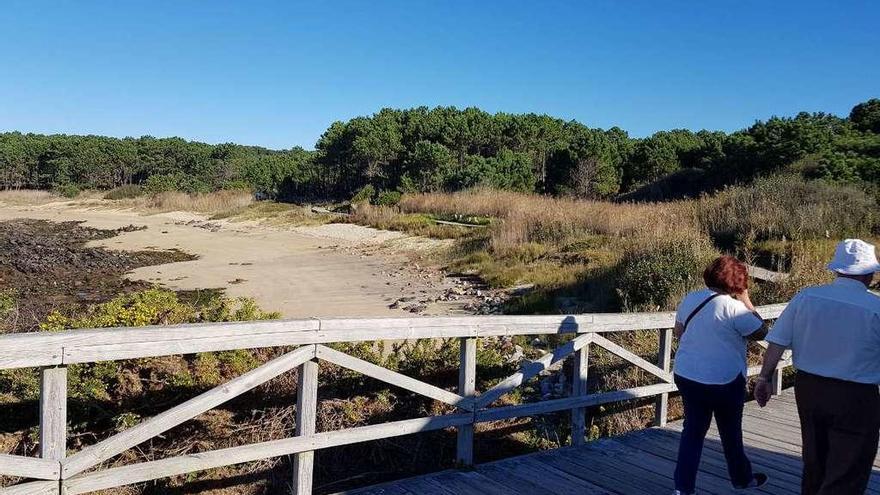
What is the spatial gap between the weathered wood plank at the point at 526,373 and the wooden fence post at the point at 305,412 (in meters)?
1.24

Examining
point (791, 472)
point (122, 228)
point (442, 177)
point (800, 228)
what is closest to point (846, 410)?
point (791, 472)

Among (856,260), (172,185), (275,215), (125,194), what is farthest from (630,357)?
(172,185)

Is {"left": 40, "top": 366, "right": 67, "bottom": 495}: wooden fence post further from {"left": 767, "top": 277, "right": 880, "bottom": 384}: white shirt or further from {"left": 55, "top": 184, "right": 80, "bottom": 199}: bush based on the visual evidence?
{"left": 55, "top": 184, "right": 80, "bottom": 199}: bush

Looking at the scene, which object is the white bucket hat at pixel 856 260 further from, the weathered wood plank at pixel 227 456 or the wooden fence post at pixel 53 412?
the wooden fence post at pixel 53 412

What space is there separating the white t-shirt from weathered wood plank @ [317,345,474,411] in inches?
59.1

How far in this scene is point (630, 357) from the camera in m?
5.54

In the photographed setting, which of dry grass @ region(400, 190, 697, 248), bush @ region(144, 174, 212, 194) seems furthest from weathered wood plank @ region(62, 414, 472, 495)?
bush @ region(144, 174, 212, 194)

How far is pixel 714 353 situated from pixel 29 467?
3529 mm

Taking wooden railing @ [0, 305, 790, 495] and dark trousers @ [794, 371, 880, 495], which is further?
dark trousers @ [794, 371, 880, 495]

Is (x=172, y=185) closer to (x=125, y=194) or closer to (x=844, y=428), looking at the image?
(x=125, y=194)

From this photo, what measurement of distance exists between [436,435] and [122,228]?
38333 millimetres

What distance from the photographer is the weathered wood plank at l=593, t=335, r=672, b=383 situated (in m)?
5.28

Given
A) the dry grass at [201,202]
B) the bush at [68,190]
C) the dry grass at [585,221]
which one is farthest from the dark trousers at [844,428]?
the bush at [68,190]

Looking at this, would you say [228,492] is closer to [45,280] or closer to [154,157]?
[45,280]
